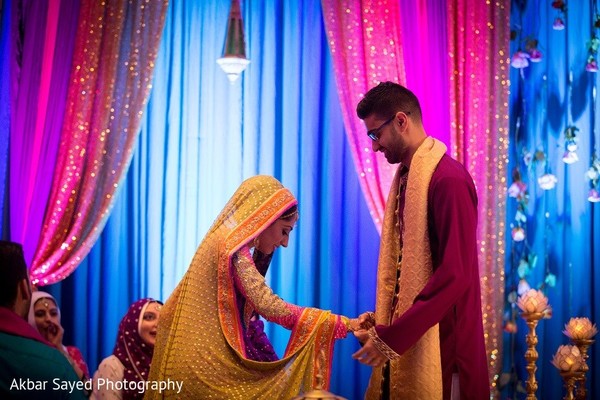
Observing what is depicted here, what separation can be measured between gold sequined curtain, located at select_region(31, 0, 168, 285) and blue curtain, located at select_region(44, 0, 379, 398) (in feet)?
0.59

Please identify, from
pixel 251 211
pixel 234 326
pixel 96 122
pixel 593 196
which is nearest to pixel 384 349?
pixel 234 326

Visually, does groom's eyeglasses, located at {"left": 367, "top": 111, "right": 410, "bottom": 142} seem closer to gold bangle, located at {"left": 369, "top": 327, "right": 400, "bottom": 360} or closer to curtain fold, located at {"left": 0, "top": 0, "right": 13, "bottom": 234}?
gold bangle, located at {"left": 369, "top": 327, "right": 400, "bottom": 360}

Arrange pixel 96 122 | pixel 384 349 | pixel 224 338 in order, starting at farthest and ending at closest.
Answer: pixel 96 122 → pixel 224 338 → pixel 384 349

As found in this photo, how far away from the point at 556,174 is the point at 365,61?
140 cm

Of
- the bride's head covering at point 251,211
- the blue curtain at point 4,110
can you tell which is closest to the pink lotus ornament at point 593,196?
the bride's head covering at point 251,211

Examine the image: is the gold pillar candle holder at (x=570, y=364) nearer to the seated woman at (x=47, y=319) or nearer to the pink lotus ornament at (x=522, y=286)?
the pink lotus ornament at (x=522, y=286)

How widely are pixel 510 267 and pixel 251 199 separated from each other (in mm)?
2565

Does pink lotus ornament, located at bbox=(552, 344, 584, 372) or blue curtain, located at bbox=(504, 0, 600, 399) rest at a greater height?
blue curtain, located at bbox=(504, 0, 600, 399)

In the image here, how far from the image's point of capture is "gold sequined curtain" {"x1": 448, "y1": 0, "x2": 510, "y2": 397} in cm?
516

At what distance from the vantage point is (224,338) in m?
3.22

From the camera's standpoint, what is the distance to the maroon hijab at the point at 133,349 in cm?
439

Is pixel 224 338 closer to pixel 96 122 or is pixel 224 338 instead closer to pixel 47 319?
pixel 47 319

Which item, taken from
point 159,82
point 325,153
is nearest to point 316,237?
point 325,153

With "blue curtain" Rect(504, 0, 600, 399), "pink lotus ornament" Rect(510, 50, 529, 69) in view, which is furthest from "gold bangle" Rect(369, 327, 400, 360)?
Answer: "pink lotus ornament" Rect(510, 50, 529, 69)
